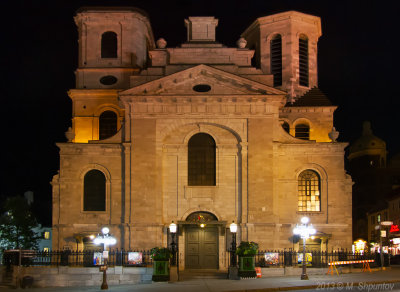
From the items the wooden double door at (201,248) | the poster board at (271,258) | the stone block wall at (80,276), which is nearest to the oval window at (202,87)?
the wooden double door at (201,248)

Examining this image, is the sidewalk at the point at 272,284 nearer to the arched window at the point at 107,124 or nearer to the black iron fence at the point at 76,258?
the black iron fence at the point at 76,258

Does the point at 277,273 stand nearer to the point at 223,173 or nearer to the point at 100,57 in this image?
the point at 223,173

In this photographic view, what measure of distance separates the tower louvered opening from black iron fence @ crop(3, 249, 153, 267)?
18249mm

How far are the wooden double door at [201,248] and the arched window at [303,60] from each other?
47.3 feet

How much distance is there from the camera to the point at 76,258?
126 ft

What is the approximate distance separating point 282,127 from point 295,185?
4.48 meters

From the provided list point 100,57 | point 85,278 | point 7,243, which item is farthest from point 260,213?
point 7,243

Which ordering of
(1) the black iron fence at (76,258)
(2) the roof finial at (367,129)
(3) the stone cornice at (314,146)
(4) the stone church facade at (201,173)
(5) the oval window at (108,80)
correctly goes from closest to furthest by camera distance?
1. (1) the black iron fence at (76,258)
2. (4) the stone church facade at (201,173)
3. (3) the stone cornice at (314,146)
4. (5) the oval window at (108,80)
5. (2) the roof finial at (367,129)

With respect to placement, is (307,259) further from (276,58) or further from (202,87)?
(276,58)

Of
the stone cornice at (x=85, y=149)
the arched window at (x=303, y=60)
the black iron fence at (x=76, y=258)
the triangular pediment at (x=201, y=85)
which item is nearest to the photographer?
the black iron fence at (x=76, y=258)

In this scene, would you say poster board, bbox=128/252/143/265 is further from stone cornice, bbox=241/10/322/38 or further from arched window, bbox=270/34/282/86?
stone cornice, bbox=241/10/322/38

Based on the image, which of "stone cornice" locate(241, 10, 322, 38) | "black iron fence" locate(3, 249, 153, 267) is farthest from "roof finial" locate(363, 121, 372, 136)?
"black iron fence" locate(3, 249, 153, 267)

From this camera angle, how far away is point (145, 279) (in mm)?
34219

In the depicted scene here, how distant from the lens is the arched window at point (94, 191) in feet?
139
